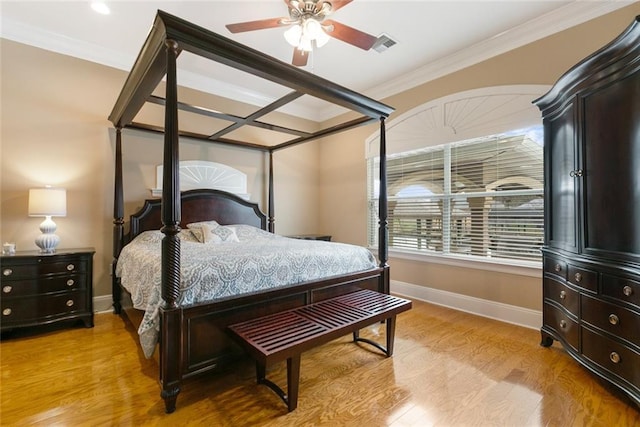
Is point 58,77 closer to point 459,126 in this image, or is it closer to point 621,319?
point 459,126

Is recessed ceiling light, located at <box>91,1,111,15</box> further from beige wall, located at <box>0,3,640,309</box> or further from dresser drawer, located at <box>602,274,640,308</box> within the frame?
dresser drawer, located at <box>602,274,640,308</box>

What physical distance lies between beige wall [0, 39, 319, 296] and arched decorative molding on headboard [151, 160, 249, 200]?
0.35 feet

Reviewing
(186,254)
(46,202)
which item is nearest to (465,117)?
(186,254)

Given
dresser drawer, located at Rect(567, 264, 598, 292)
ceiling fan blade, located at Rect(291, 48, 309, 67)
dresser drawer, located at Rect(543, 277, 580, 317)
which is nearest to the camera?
dresser drawer, located at Rect(567, 264, 598, 292)

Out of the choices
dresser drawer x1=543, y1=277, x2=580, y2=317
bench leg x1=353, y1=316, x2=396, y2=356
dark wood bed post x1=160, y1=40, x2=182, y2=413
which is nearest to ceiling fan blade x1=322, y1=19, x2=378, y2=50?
dark wood bed post x1=160, y1=40, x2=182, y2=413

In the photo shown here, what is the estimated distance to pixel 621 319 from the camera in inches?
71.4

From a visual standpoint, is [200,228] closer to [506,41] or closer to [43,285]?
[43,285]

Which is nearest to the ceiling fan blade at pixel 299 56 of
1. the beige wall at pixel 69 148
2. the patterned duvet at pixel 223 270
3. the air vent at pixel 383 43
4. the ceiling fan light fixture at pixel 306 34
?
the ceiling fan light fixture at pixel 306 34

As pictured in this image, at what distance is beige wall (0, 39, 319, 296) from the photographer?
2928mm

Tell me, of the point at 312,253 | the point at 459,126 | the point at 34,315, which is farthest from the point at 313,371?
the point at 459,126

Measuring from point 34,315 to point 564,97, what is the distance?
15.7 feet

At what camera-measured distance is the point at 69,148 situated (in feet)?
10.5

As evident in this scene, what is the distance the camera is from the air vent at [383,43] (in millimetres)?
3141

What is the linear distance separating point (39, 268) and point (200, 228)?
4.63ft
